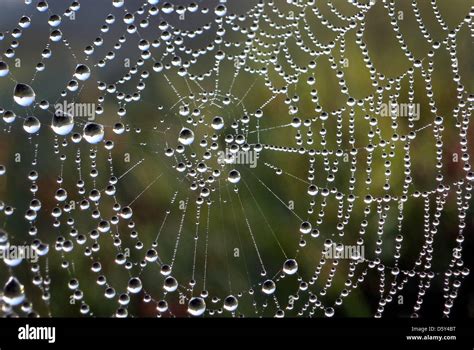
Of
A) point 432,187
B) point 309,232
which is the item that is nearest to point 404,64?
point 432,187

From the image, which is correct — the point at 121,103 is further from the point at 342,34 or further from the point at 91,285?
the point at 342,34

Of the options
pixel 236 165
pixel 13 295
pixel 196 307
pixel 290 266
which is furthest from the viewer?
pixel 236 165

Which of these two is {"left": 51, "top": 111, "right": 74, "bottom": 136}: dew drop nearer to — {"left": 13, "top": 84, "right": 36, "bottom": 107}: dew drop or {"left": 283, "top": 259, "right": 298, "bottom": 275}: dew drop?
{"left": 13, "top": 84, "right": 36, "bottom": 107}: dew drop

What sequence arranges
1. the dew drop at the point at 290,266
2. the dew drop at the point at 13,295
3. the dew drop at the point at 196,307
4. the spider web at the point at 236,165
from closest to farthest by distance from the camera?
the dew drop at the point at 13,295
the dew drop at the point at 196,307
the dew drop at the point at 290,266
the spider web at the point at 236,165

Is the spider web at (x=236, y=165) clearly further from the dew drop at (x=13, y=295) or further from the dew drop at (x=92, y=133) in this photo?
the dew drop at (x=13, y=295)

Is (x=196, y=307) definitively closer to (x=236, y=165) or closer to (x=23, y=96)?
(x=236, y=165)

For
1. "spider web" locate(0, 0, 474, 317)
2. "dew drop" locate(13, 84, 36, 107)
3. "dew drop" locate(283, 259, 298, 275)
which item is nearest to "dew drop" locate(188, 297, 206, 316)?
"spider web" locate(0, 0, 474, 317)

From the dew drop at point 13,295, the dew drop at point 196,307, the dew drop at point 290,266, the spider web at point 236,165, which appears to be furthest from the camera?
the spider web at point 236,165

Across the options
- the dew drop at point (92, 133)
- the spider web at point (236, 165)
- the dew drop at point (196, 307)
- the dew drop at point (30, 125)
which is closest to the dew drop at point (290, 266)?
the spider web at point (236, 165)

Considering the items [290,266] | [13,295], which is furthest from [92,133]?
[290,266]
